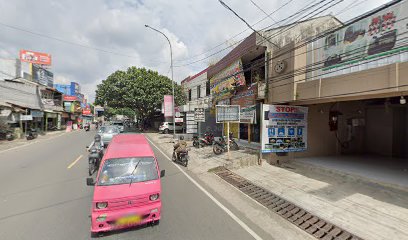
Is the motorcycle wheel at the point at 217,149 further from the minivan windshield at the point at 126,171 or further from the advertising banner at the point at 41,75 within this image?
the advertising banner at the point at 41,75

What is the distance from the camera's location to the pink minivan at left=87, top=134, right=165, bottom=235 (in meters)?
3.98

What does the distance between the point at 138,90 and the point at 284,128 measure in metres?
23.8

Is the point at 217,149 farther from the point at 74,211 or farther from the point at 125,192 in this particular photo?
the point at 125,192

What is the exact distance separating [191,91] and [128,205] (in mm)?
25450

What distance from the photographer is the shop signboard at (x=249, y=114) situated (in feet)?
42.4

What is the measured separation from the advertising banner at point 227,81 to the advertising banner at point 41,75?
33.4 meters

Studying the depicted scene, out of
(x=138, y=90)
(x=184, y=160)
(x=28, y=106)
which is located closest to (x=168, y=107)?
(x=138, y=90)

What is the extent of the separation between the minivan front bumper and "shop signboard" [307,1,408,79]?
7692 millimetres

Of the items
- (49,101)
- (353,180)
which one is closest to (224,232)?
(353,180)

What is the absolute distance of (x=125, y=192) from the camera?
422 centimetres

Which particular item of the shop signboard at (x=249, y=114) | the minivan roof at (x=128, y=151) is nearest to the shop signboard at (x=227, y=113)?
the shop signboard at (x=249, y=114)

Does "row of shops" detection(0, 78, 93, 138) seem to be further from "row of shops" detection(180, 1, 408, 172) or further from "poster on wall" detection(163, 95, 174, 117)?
"row of shops" detection(180, 1, 408, 172)

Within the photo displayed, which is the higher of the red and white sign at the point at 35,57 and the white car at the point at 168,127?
the red and white sign at the point at 35,57

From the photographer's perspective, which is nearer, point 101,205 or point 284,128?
point 101,205
